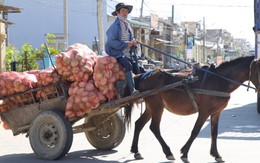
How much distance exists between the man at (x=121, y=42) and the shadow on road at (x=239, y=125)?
3707mm

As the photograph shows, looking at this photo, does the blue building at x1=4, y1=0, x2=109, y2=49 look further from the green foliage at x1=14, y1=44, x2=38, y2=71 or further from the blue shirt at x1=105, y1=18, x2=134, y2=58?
the blue shirt at x1=105, y1=18, x2=134, y2=58

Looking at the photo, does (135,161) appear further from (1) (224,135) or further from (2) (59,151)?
(1) (224,135)

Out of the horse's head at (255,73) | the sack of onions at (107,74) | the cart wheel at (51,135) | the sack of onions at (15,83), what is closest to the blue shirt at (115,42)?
the sack of onions at (107,74)

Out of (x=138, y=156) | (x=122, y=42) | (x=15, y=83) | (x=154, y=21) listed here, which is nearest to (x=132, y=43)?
(x=122, y=42)

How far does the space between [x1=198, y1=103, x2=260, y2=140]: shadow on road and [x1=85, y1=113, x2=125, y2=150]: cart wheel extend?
270 centimetres

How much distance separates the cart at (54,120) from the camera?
8.34m

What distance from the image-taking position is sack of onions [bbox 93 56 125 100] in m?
8.30

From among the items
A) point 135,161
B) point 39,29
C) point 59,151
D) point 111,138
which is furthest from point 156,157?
point 39,29

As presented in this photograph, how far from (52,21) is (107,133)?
109 feet

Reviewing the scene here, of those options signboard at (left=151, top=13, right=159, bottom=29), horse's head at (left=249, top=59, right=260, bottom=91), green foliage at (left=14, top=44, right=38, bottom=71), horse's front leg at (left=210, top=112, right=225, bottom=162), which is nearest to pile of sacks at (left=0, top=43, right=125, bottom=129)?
horse's front leg at (left=210, top=112, right=225, bottom=162)

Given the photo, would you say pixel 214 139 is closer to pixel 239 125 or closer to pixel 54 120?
pixel 54 120

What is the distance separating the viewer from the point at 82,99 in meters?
8.27

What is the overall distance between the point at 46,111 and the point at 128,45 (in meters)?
1.82

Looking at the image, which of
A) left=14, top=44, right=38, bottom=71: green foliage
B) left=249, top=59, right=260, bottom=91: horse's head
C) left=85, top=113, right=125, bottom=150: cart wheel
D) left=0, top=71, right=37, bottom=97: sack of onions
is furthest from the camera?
left=14, top=44, right=38, bottom=71: green foliage
